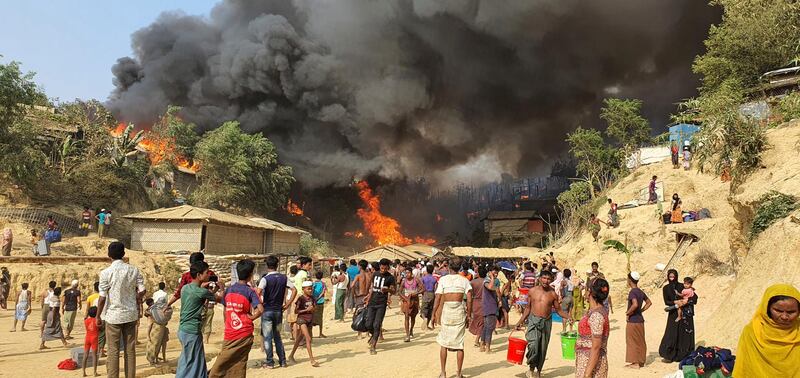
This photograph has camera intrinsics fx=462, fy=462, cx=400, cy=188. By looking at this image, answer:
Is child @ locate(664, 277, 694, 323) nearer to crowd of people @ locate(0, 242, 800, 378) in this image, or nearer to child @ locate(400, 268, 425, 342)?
crowd of people @ locate(0, 242, 800, 378)

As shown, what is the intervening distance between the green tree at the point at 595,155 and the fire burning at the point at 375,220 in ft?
91.1

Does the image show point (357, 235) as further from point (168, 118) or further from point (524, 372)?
point (524, 372)

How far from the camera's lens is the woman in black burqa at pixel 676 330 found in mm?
7695

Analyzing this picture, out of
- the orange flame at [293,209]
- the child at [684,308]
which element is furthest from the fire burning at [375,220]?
the child at [684,308]

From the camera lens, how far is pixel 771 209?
853 cm

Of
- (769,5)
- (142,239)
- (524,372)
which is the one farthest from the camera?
(769,5)

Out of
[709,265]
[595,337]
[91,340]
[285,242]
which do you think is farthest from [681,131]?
[91,340]

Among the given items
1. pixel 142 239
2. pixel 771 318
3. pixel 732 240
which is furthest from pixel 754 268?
pixel 142 239

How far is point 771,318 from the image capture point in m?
2.95

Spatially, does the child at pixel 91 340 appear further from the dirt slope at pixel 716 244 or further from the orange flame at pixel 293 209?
the orange flame at pixel 293 209

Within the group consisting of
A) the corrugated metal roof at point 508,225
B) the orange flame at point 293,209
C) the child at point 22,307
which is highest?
the orange flame at point 293,209

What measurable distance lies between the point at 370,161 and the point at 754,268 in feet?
166

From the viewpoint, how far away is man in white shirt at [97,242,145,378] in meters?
5.51

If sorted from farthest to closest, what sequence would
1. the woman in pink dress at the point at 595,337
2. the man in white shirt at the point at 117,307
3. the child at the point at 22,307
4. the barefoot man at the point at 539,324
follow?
the child at the point at 22,307
the barefoot man at the point at 539,324
the man in white shirt at the point at 117,307
the woman in pink dress at the point at 595,337
